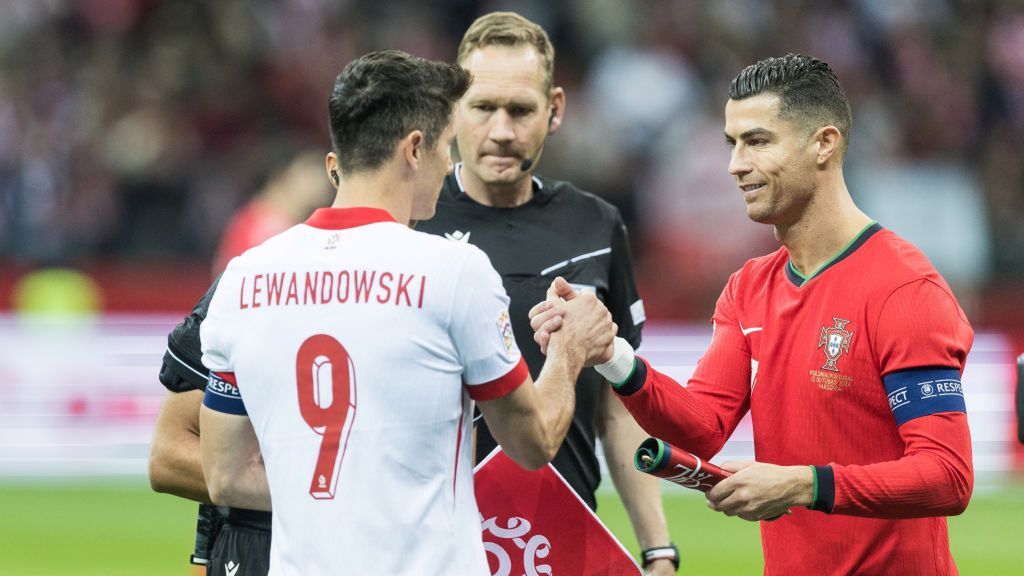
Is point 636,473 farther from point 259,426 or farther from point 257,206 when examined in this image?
point 257,206

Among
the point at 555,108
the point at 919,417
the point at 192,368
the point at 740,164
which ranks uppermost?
the point at 555,108

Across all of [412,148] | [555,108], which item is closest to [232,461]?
[412,148]

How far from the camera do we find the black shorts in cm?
413

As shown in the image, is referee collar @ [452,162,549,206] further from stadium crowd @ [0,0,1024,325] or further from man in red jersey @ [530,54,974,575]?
stadium crowd @ [0,0,1024,325]

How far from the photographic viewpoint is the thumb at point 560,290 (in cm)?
401

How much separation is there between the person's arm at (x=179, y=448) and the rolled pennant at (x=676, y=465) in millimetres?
1307

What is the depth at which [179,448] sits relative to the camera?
163 inches

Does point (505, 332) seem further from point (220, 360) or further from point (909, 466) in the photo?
point (909, 466)

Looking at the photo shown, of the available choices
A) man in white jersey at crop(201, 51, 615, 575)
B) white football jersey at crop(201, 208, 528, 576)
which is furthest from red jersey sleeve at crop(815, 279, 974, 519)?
white football jersey at crop(201, 208, 528, 576)

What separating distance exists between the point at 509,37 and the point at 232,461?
1976 millimetres

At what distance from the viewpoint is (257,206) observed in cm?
1084

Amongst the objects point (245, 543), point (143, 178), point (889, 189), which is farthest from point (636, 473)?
point (143, 178)

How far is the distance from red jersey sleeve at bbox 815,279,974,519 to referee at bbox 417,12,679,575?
1408 mm

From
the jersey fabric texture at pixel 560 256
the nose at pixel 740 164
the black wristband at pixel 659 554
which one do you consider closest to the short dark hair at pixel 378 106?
the nose at pixel 740 164
